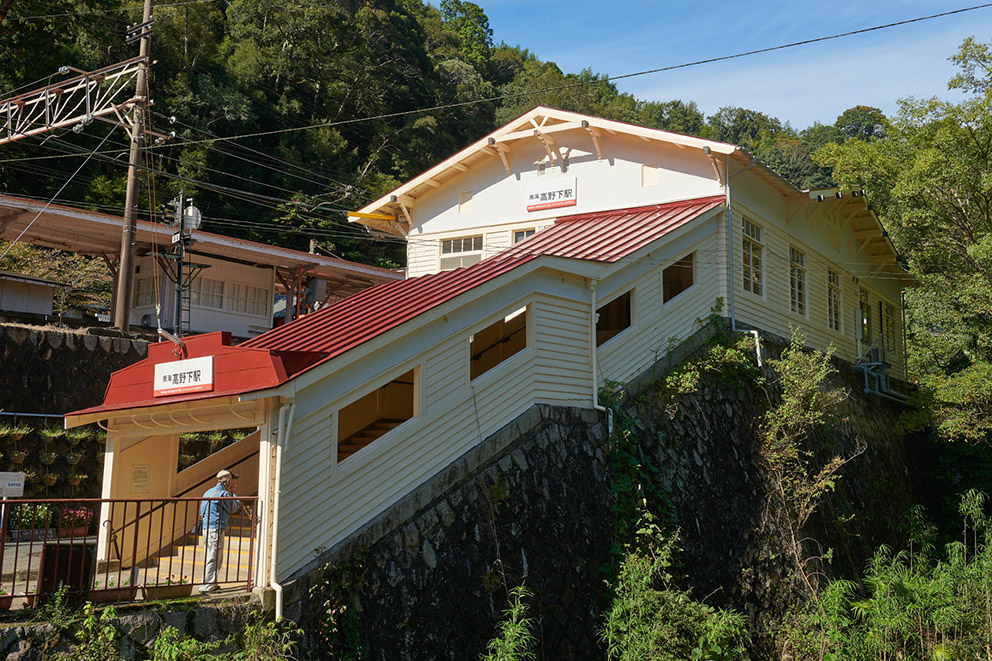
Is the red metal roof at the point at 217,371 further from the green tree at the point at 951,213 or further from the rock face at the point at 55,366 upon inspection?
the green tree at the point at 951,213

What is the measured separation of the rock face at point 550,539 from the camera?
10.4 meters

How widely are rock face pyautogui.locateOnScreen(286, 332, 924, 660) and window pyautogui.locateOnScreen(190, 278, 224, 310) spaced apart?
646 inches

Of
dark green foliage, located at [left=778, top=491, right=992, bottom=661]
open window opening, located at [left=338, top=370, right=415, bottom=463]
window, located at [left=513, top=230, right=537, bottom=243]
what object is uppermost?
window, located at [left=513, top=230, right=537, bottom=243]

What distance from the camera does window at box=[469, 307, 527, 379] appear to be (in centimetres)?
1684

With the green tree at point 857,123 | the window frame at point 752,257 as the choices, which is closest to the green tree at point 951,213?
the window frame at point 752,257

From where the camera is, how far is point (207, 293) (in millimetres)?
27141

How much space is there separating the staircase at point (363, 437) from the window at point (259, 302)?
14.8m

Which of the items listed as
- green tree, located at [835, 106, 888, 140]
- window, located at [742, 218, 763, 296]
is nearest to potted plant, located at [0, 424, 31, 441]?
window, located at [742, 218, 763, 296]

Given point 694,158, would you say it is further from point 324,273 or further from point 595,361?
point 324,273

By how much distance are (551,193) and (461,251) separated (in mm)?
2832

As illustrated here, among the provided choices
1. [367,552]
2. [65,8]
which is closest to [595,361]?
[367,552]

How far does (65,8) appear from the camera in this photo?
25.9 meters

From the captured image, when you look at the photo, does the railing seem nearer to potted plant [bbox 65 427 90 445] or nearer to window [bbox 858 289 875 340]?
potted plant [bbox 65 427 90 445]

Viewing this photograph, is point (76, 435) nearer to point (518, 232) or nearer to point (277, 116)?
point (518, 232)
